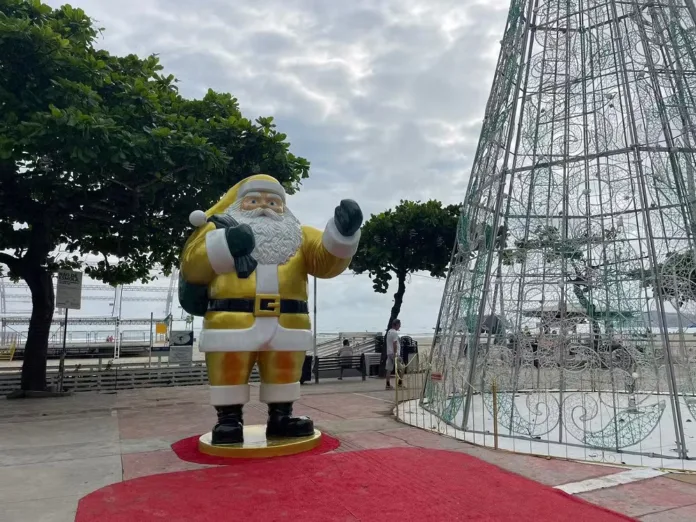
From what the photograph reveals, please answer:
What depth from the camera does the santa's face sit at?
6332mm

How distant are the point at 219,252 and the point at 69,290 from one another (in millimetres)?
7742

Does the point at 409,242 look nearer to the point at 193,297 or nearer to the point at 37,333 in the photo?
the point at 37,333

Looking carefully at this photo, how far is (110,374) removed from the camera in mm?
13625

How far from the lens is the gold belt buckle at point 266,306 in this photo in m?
6.10

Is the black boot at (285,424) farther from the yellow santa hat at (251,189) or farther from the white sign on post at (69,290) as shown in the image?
the white sign on post at (69,290)

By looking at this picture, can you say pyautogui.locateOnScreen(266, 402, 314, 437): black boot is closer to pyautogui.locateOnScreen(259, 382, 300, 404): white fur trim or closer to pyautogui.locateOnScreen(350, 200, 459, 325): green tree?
pyautogui.locateOnScreen(259, 382, 300, 404): white fur trim

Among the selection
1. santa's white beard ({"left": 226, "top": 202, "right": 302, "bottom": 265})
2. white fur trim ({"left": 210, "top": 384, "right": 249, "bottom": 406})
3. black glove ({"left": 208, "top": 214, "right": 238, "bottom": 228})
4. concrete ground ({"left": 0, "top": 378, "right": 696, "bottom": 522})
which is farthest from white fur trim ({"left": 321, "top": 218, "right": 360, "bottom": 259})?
concrete ground ({"left": 0, "top": 378, "right": 696, "bottom": 522})

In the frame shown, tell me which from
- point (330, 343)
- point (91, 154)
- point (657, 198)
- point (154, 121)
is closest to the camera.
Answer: point (657, 198)

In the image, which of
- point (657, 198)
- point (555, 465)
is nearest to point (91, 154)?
point (555, 465)

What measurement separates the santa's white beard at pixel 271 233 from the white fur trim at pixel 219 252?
0.33 m

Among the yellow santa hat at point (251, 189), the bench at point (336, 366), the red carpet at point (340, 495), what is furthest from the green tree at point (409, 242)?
the red carpet at point (340, 495)

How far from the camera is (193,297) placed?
21.4 feet

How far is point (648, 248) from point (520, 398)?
4656mm

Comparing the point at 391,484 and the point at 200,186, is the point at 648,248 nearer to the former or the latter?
the point at 391,484
